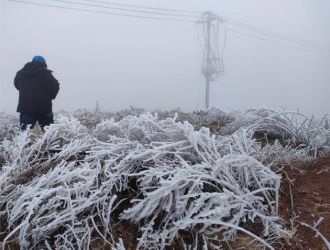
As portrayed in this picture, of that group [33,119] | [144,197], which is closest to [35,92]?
[33,119]

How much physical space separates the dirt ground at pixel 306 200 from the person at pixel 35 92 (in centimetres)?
385

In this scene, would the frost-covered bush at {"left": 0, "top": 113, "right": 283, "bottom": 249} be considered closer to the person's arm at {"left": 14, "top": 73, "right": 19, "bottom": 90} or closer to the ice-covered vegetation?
the ice-covered vegetation

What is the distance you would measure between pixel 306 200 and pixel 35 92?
4.25m

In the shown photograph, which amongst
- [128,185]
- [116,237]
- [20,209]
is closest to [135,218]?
[116,237]

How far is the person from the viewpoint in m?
4.89

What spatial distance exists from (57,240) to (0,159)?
5.49ft

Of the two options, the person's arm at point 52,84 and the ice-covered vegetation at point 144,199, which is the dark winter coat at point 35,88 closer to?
the person's arm at point 52,84

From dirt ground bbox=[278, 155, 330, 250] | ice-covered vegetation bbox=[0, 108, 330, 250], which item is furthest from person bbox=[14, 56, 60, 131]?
dirt ground bbox=[278, 155, 330, 250]

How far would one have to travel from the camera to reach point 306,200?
7.35 ft

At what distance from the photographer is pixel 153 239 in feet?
5.82

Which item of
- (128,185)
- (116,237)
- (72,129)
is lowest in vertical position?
(116,237)

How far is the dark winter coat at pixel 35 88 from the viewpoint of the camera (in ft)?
16.0

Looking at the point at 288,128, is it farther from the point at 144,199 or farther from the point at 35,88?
the point at 35,88

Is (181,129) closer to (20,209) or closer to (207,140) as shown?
(207,140)
